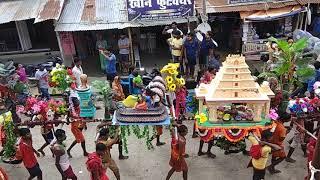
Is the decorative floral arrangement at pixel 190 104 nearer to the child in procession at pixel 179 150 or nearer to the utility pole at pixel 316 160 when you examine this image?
the child in procession at pixel 179 150

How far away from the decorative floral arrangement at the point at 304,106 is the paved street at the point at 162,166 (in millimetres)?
1311

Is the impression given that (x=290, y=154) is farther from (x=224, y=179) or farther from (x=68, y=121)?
(x=68, y=121)

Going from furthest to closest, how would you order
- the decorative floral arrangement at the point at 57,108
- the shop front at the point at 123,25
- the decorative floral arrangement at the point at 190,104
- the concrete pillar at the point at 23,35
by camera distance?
the concrete pillar at the point at 23,35 → the shop front at the point at 123,25 → the decorative floral arrangement at the point at 190,104 → the decorative floral arrangement at the point at 57,108

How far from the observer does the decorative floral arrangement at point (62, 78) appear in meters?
10.3

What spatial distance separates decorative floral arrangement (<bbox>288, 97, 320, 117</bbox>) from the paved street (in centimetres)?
131

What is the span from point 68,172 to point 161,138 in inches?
113

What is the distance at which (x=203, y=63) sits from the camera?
492 inches

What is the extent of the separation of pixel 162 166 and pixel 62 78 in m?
3.82

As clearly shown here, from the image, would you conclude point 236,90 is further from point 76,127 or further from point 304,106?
point 76,127

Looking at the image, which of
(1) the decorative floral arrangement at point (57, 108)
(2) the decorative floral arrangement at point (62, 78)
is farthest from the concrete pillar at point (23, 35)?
(1) the decorative floral arrangement at point (57, 108)

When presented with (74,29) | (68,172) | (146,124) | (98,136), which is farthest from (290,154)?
(74,29)

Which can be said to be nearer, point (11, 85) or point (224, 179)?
point (224, 179)

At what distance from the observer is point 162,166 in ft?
28.0

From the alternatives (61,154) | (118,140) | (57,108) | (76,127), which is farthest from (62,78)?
(61,154)
